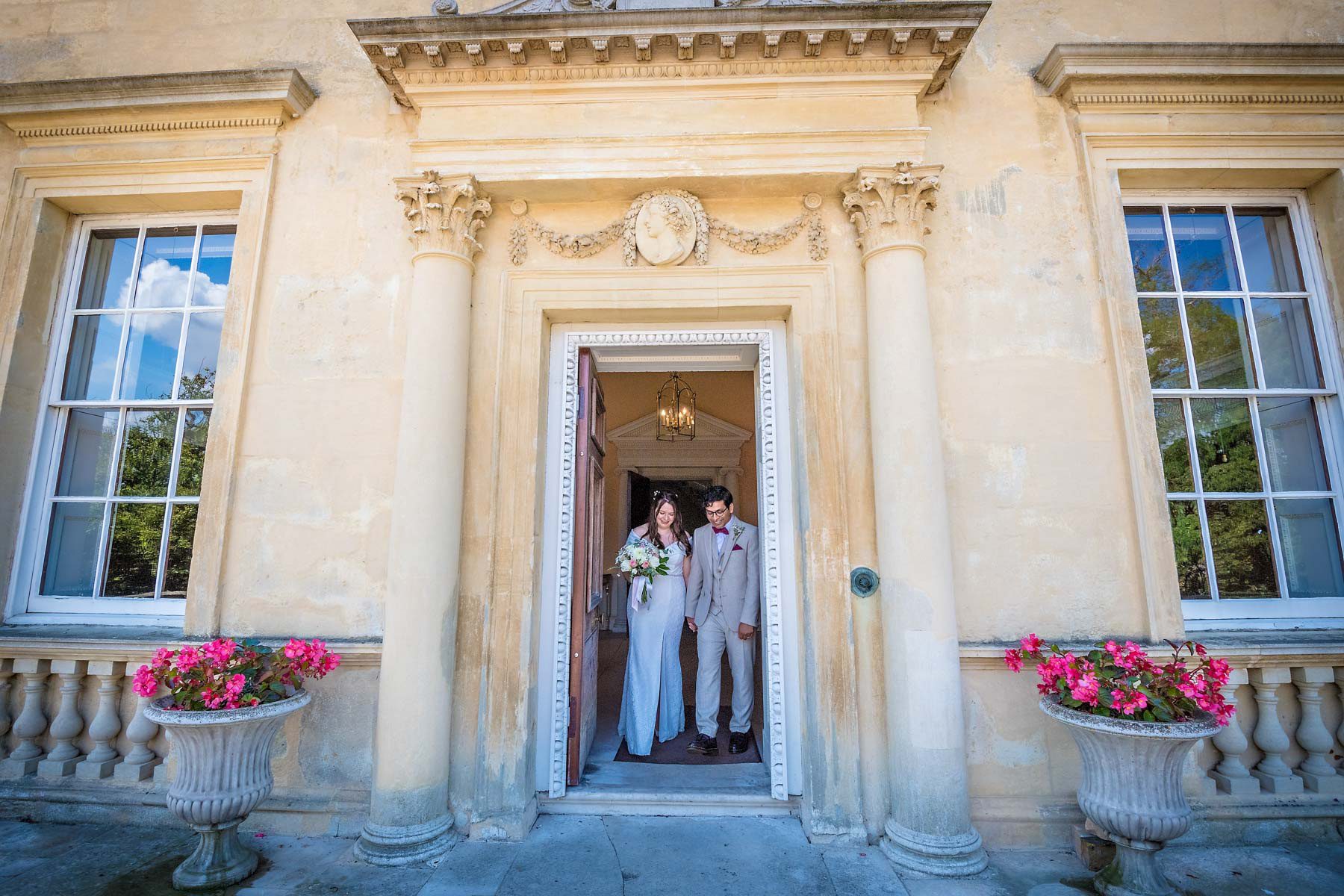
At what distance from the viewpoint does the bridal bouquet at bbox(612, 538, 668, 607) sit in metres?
4.27

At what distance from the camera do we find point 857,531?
3209mm

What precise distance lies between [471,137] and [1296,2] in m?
5.15

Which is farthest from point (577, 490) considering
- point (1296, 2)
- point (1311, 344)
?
point (1296, 2)

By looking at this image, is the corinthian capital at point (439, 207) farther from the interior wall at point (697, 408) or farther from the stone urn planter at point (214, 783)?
the interior wall at point (697, 408)

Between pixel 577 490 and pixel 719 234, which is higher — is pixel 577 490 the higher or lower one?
the lower one

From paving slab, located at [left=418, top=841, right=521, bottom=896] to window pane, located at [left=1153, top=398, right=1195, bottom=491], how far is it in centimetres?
407

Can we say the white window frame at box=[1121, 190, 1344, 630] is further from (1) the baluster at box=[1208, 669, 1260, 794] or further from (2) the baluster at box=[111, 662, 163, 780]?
(2) the baluster at box=[111, 662, 163, 780]

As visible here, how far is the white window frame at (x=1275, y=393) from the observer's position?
3.36m

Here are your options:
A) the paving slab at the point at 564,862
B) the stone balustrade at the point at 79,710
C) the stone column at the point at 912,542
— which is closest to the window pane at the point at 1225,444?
the stone column at the point at 912,542

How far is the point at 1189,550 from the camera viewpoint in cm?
346

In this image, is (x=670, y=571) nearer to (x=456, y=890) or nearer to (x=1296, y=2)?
(x=456, y=890)

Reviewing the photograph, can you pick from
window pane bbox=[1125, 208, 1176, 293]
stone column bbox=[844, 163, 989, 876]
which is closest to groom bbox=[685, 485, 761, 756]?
stone column bbox=[844, 163, 989, 876]

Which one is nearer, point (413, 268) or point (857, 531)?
point (857, 531)

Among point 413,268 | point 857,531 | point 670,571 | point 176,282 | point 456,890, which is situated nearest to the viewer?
point 456,890
